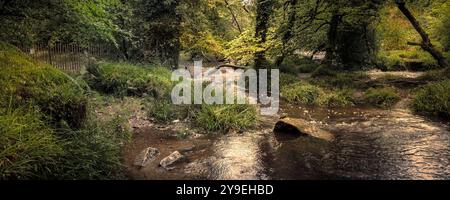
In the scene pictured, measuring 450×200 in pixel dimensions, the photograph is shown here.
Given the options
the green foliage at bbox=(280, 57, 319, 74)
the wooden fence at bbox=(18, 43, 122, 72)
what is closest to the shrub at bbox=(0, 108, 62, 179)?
the wooden fence at bbox=(18, 43, 122, 72)

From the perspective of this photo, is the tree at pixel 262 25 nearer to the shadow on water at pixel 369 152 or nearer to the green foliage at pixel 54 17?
the shadow on water at pixel 369 152

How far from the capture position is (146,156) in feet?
22.9

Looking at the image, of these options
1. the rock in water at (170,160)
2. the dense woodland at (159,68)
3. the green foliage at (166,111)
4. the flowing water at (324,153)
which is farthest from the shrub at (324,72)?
the rock in water at (170,160)

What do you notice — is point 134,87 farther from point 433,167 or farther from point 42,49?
point 433,167

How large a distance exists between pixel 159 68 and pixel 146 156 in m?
10.3

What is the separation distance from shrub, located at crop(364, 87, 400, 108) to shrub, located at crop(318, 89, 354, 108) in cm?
65

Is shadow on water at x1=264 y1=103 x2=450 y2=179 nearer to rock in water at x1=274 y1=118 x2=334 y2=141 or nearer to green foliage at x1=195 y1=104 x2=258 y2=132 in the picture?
rock in water at x1=274 y1=118 x2=334 y2=141

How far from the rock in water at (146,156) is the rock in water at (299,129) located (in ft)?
10.9

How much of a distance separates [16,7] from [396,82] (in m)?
13.9

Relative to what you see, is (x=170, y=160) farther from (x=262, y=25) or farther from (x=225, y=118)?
(x=262, y=25)

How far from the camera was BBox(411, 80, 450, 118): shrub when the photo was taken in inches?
397

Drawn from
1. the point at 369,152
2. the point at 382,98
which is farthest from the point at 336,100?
the point at 369,152

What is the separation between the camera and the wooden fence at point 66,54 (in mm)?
12516
